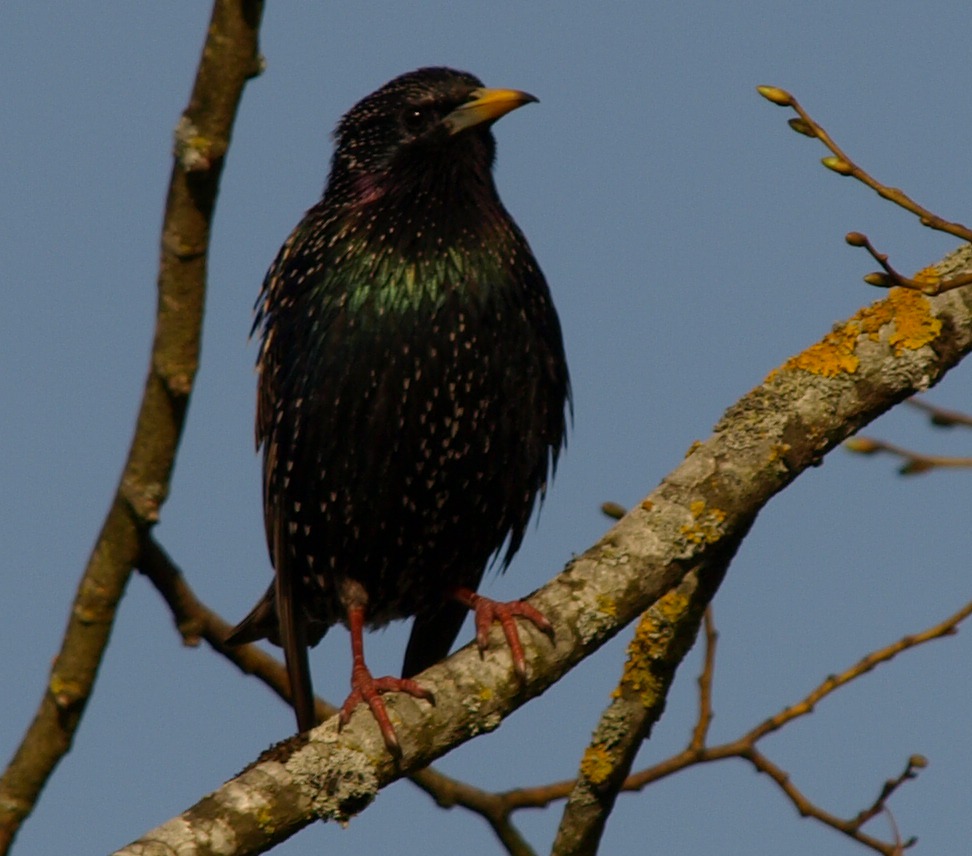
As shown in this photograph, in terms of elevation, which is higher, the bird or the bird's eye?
the bird's eye

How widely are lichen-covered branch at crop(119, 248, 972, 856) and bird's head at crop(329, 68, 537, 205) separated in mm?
1511

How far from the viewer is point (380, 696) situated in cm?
380

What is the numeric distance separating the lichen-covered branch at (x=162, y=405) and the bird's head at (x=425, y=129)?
97.8 inches

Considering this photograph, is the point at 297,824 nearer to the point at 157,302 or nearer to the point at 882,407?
the point at 157,302

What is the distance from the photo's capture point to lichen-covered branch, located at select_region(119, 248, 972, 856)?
3.71 meters

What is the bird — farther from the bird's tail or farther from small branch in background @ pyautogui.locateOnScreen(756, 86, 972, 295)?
small branch in background @ pyautogui.locateOnScreen(756, 86, 972, 295)

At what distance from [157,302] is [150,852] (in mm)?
1061

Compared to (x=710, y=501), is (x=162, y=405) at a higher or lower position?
lower

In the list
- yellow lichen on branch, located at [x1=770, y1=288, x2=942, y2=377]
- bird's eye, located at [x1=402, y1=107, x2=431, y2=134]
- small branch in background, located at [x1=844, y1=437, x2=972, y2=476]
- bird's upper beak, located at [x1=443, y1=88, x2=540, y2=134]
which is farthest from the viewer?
bird's eye, located at [x1=402, y1=107, x2=431, y2=134]

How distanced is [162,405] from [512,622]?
1.41 meters

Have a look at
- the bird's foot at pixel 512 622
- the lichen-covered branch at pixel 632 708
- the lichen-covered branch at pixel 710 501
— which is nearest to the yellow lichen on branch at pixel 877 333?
the lichen-covered branch at pixel 710 501

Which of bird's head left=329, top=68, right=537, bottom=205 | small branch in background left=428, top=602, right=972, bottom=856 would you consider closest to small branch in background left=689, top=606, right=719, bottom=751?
small branch in background left=428, top=602, right=972, bottom=856

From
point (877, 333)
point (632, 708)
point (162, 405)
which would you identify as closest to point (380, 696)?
point (632, 708)

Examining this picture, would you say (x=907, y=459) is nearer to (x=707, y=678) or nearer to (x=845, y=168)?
(x=845, y=168)
